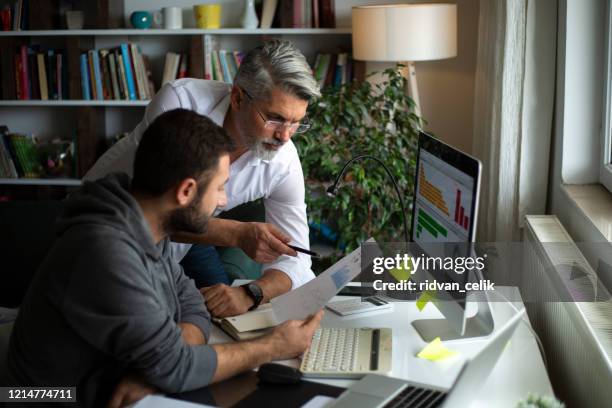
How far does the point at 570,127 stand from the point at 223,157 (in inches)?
68.8

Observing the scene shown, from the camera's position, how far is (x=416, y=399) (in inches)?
60.2

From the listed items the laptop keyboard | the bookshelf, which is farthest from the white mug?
the laptop keyboard

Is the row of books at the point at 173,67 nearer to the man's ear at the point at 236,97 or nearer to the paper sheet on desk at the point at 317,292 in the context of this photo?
the man's ear at the point at 236,97

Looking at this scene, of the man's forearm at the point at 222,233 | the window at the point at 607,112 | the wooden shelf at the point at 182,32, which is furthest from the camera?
the wooden shelf at the point at 182,32

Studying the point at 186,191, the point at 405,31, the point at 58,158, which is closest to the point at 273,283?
the point at 186,191

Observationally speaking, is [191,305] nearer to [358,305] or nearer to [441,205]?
[358,305]

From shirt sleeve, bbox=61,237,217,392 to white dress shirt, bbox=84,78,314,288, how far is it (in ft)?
2.75

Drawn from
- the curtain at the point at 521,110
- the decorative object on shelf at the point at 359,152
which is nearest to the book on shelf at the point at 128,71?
the decorative object on shelf at the point at 359,152

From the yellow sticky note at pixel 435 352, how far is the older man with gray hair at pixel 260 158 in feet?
1.55

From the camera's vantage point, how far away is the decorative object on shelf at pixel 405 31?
12.6 ft

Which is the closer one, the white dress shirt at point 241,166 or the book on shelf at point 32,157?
the white dress shirt at point 241,166

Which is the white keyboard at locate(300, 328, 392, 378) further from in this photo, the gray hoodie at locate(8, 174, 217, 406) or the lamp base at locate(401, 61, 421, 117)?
the lamp base at locate(401, 61, 421, 117)

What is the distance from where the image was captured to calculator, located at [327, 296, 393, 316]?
2.04 metres

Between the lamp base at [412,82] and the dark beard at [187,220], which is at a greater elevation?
the lamp base at [412,82]
